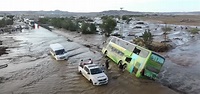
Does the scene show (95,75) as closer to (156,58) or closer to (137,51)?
(137,51)

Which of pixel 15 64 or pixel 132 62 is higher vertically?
pixel 132 62

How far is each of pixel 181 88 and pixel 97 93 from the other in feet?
27.3

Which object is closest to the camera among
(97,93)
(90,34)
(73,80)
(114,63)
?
(97,93)

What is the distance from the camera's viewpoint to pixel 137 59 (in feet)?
80.5

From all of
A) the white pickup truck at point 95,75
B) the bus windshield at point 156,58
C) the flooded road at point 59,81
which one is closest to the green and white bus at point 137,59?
the bus windshield at point 156,58

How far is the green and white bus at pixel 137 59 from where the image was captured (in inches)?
901

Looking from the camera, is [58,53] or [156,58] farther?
[58,53]

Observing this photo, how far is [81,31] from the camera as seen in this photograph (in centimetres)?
7344

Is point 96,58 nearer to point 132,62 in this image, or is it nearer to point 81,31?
point 132,62

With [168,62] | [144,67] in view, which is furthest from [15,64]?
[168,62]

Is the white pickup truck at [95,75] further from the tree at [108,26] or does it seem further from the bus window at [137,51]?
the tree at [108,26]

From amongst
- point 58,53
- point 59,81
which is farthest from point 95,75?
point 58,53

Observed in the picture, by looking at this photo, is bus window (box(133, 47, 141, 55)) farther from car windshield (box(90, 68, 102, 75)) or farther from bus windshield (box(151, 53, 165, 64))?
car windshield (box(90, 68, 102, 75))

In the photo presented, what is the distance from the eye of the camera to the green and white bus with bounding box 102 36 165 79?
75.1 feet
